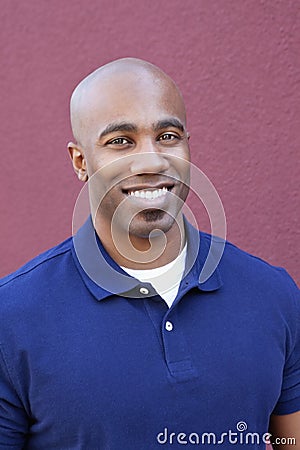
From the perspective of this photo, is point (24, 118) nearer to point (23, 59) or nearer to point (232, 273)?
point (23, 59)

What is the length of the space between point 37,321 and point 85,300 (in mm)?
102

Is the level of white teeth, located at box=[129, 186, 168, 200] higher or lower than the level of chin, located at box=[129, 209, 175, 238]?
higher

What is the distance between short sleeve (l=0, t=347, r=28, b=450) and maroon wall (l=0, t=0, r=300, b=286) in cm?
99

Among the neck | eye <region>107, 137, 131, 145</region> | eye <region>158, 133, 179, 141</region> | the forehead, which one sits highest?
the forehead

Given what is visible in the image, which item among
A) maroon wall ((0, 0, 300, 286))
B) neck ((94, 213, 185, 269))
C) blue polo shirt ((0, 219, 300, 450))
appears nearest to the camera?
blue polo shirt ((0, 219, 300, 450))

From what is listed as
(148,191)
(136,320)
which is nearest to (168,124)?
(148,191)

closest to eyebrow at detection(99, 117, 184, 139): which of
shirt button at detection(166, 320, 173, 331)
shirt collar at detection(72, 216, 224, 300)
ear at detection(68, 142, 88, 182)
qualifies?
ear at detection(68, 142, 88, 182)

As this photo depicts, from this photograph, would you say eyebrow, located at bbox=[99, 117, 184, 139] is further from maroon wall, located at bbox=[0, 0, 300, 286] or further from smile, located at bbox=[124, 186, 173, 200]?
maroon wall, located at bbox=[0, 0, 300, 286]

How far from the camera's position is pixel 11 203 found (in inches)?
108

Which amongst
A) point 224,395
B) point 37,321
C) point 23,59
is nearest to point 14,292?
point 37,321

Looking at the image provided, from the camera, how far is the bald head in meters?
1.52

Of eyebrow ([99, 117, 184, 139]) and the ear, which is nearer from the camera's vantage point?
eyebrow ([99, 117, 184, 139])

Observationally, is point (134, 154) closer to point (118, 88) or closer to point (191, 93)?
point (118, 88)

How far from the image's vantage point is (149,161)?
4.80 ft
